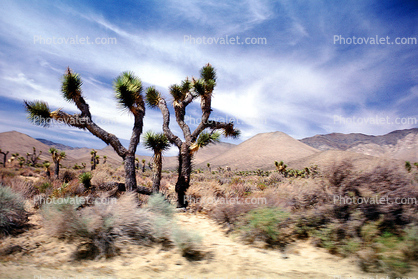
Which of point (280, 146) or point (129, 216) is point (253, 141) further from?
point (129, 216)

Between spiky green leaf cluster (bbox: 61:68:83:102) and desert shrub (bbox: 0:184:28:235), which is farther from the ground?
spiky green leaf cluster (bbox: 61:68:83:102)

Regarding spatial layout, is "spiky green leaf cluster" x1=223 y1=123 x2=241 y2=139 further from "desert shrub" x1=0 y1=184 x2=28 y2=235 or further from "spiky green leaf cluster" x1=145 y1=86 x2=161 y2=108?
"desert shrub" x1=0 y1=184 x2=28 y2=235

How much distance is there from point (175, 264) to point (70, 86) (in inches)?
340

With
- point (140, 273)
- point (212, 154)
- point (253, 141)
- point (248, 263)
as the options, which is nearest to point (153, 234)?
point (140, 273)

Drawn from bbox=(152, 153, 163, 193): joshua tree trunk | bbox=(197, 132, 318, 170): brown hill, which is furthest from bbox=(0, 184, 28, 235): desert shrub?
bbox=(197, 132, 318, 170): brown hill

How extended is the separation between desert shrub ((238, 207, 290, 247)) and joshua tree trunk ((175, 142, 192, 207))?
473 centimetres

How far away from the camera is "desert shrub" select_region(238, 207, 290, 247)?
4539mm

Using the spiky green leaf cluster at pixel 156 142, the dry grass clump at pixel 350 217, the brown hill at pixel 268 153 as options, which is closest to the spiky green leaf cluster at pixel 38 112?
the spiky green leaf cluster at pixel 156 142

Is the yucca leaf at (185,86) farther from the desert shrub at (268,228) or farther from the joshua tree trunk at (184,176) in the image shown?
the desert shrub at (268,228)

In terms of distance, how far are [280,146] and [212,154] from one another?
258ft

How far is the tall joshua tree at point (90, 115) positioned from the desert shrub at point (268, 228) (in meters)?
5.93

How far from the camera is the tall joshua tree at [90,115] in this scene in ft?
28.8

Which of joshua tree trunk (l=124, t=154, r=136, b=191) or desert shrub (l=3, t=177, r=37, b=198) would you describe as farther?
joshua tree trunk (l=124, t=154, r=136, b=191)

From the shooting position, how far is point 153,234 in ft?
14.9
